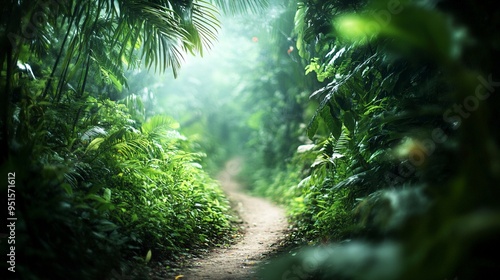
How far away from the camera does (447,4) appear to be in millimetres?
2855

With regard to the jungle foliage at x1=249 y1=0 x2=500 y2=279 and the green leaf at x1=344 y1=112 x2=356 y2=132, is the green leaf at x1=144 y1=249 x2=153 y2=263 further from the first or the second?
the green leaf at x1=344 y1=112 x2=356 y2=132

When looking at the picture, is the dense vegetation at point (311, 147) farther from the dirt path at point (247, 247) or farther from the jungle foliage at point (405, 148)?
the dirt path at point (247, 247)

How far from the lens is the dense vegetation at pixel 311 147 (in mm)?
1873

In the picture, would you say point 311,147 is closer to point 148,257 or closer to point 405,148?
point 405,148

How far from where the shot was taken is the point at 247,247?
4992 mm

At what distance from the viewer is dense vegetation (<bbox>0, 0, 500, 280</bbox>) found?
1873mm

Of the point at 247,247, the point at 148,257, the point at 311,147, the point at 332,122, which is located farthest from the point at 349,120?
the point at 148,257

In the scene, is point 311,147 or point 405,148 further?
point 311,147

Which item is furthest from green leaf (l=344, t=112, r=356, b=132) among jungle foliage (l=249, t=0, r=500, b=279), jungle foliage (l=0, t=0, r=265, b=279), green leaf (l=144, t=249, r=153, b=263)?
green leaf (l=144, t=249, r=153, b=263)

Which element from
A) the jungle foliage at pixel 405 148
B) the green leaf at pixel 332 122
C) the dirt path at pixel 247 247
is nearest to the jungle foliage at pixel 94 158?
the dirt path at pixel 247 247

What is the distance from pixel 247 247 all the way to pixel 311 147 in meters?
2.17

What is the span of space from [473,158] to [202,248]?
11.9 ft

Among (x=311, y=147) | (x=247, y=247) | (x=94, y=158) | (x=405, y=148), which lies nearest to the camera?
(x=405, y=148)

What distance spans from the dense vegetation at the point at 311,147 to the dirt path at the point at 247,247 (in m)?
0.38
